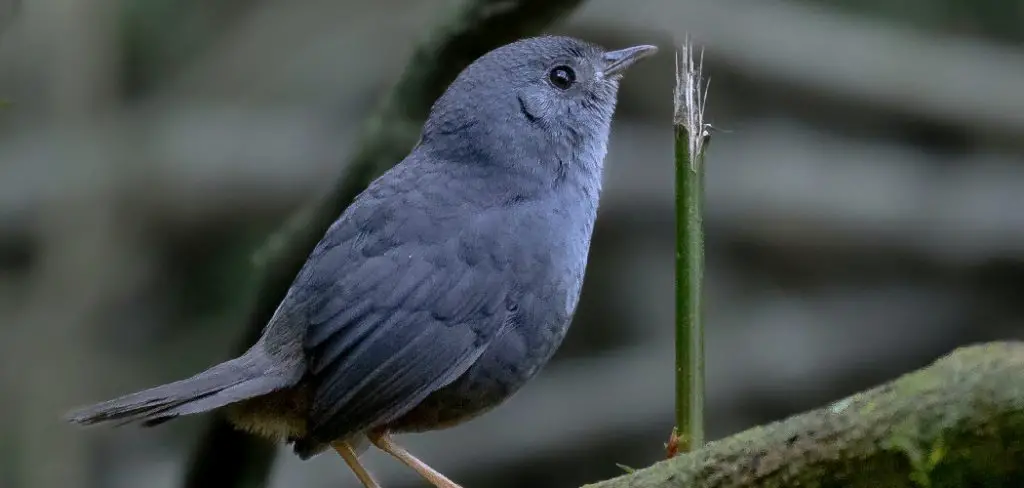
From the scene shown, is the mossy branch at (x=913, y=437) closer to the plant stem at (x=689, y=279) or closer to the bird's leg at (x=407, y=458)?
the plant stem at (x=689, y=279)

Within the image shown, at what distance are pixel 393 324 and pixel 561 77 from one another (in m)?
0.97

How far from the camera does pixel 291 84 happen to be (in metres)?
6.25

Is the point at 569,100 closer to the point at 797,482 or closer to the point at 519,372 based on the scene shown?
the point at 519,372

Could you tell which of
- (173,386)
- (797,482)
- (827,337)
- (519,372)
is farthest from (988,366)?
(827,337)

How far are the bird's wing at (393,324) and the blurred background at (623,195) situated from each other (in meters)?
2.43

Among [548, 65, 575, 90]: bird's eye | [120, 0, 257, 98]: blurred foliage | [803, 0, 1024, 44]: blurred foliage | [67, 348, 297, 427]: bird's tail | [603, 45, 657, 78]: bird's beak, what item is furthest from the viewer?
[803, 0, 1024, 44]: blurred foliage

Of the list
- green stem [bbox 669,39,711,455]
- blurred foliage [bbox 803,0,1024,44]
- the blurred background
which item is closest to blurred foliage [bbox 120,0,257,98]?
the blurred background

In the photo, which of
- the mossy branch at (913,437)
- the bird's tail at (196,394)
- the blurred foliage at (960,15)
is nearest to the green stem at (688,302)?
the mossy branch at (913,437)

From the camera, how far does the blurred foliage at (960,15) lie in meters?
6.10

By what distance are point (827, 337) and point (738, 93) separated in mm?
1411

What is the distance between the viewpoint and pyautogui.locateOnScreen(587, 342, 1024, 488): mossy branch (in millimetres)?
1671

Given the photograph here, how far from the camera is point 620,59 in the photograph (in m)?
3.69

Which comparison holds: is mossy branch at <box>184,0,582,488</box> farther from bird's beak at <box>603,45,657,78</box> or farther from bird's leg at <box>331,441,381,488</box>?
bird's beak at <box>603,45,657,78</box>

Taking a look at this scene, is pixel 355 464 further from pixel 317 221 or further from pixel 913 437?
pixel 913 437
